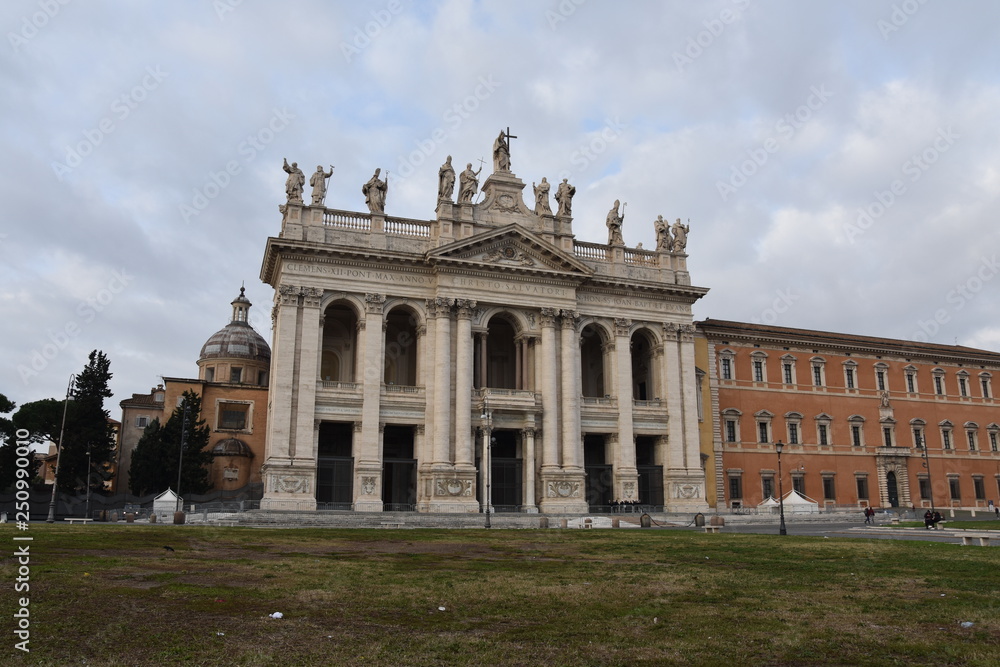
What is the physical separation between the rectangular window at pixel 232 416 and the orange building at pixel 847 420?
31.2m

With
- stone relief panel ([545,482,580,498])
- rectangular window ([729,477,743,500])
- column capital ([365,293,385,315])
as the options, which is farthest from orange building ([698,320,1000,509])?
column capital ([365,293,385,315])

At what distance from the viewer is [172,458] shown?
169 feet

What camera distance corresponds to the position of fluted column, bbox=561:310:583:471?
4812cm

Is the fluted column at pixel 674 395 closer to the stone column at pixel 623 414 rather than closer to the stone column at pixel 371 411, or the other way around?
the stone column at pixel 623 414

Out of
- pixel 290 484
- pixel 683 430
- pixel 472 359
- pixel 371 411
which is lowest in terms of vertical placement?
pixel 290 484

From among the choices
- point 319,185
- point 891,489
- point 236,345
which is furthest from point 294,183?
point 891,489

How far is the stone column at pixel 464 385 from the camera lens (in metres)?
45.8

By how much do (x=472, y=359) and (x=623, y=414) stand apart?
10.1 metres

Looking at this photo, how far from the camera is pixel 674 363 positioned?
53000mm

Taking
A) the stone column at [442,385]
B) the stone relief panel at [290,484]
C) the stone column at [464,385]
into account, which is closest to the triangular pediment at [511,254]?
the stone column at [464,385]

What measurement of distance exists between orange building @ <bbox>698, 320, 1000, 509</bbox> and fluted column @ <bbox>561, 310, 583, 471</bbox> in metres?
12.0

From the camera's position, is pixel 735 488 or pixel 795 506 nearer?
pixel 795 506

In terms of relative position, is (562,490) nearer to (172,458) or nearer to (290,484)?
(290,484)

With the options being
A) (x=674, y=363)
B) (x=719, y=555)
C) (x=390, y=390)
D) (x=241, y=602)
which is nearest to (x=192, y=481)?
(x=390, y=390)
